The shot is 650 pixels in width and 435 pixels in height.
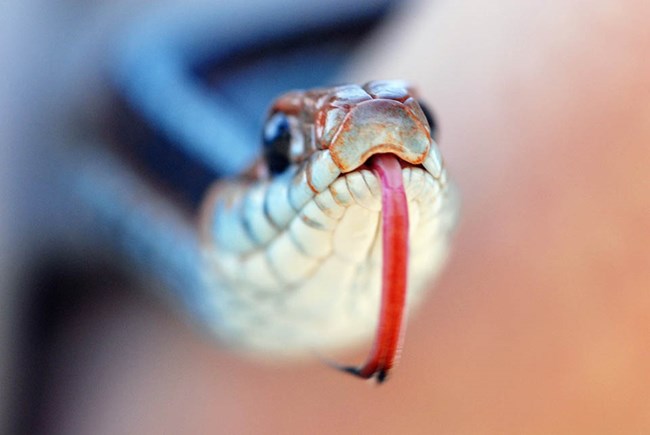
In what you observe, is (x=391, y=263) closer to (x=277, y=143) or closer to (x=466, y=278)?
(x=277, y=143)

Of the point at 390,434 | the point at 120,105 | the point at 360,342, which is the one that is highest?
the point at 120,105

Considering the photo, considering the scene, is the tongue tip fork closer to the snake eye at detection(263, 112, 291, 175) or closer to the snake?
the snake

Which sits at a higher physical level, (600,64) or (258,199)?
(600,64)

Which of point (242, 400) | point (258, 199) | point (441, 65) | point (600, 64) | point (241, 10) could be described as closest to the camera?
point (258, 199)

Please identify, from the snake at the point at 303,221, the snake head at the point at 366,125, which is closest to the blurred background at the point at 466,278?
the snake at the point at 303,221

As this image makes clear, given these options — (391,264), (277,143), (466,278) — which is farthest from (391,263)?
(466,278)

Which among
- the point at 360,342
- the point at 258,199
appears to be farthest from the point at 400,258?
the point at 360,342

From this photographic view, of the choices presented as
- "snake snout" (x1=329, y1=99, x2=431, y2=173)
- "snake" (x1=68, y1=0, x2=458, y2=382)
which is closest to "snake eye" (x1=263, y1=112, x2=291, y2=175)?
"snake" (x1=68, y1=0, x2=458, y2=382)

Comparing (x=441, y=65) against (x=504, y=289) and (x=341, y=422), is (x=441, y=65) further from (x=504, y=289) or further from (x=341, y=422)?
(x=341, y=422)
